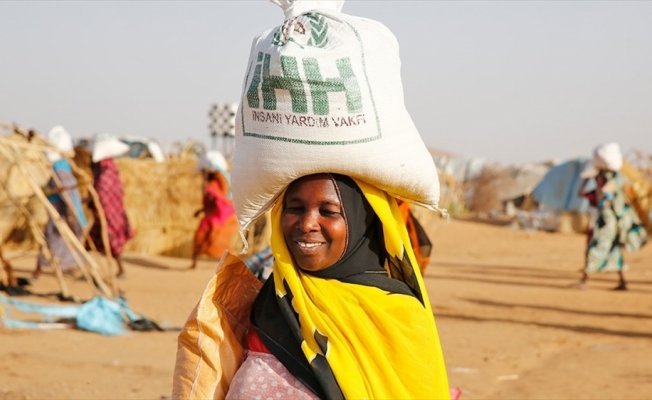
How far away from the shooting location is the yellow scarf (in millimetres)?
2578

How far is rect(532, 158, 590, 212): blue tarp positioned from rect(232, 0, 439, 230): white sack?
70.7 ft

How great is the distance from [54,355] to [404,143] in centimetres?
505

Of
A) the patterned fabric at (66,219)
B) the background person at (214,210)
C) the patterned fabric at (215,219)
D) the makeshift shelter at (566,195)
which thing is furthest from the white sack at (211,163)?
the makeshift shelter at (566,195)

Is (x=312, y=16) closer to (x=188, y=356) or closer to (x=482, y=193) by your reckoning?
(x=188, y=356)

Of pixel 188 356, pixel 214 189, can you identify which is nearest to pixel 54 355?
pixel 188 356

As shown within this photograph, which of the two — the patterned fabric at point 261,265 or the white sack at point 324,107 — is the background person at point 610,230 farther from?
the white sack at point 324,107

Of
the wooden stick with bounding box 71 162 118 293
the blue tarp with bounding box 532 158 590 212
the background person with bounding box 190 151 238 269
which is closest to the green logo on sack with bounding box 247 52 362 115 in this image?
the wooden stick with bounding box 71 162 118 293

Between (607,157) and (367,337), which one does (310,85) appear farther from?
(607,157)

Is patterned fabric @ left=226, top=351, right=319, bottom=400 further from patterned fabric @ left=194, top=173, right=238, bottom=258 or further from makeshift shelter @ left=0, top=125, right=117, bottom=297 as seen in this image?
patterned fabric @ left=194, top=173, right=238, bottom=258

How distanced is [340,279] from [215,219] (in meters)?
11.4

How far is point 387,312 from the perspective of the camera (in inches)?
105

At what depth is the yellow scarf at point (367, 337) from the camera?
258 cm

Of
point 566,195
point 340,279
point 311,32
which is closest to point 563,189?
point 566,195

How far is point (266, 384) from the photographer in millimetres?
2602
